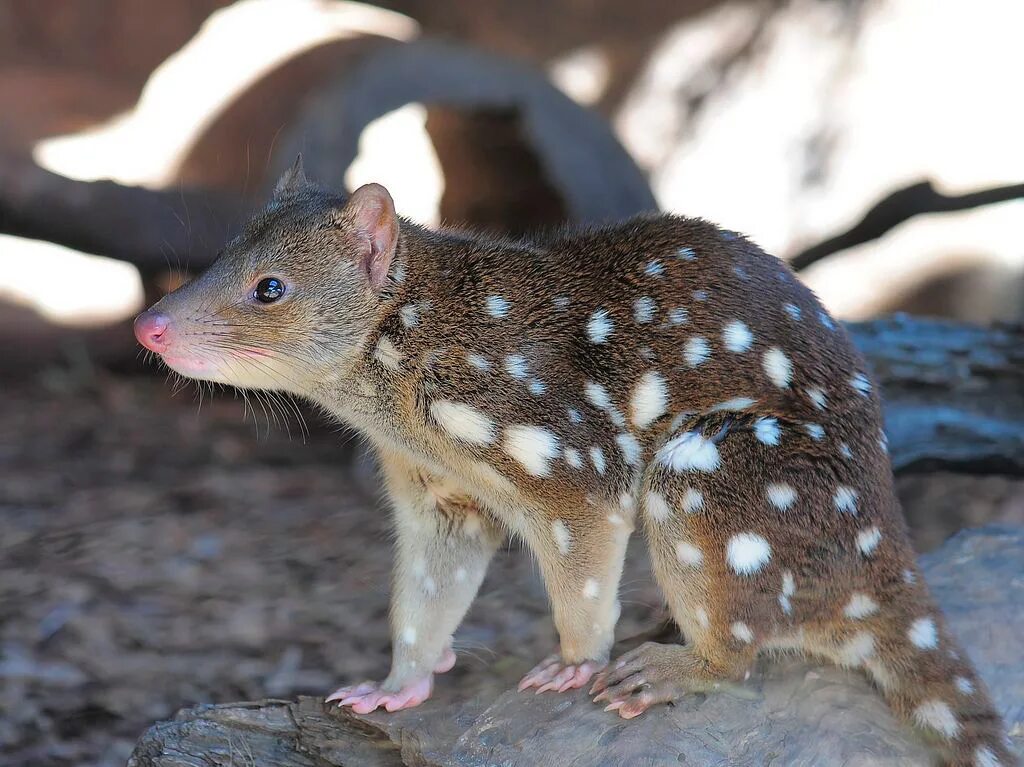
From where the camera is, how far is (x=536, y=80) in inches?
188

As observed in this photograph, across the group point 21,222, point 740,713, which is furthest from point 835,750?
point 21,222

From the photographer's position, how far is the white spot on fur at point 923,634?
248cm

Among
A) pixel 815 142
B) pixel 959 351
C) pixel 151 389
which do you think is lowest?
pixel 151 389

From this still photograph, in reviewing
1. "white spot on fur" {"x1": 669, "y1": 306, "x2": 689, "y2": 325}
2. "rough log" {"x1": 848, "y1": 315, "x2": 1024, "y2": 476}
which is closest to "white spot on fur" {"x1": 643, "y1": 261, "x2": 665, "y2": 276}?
"white spot on fur" {"x1": 669, "y1": 306, "x2": 689, "y2": 325}

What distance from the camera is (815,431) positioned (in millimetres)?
2516

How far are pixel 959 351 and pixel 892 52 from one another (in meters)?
2.16

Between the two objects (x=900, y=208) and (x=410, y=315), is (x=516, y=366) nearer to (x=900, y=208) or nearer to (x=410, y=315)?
(x=410, y=315)

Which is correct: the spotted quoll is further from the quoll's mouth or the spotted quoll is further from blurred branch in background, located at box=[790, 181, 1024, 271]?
blurred branch in background, located at box=[790, 181, 1024, 271]

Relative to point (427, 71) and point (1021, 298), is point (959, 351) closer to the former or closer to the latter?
point (1021, 298)

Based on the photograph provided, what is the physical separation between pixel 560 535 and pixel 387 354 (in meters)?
0.59

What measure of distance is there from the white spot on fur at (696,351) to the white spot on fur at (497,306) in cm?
44

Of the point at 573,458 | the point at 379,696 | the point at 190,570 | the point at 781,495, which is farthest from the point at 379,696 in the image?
the point at 190,570

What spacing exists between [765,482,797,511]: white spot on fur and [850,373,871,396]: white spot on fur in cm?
37

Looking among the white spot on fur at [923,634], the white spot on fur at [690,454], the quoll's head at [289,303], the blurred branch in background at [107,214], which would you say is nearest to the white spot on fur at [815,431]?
the white spot on fur at [690,454]
